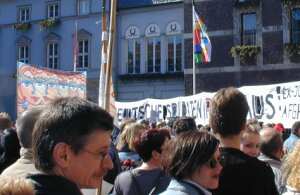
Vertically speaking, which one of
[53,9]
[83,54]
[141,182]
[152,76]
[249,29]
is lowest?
[141,182]

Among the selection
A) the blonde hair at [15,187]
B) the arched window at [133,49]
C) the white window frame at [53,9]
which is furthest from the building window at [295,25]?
the blonde hair at [15,187]

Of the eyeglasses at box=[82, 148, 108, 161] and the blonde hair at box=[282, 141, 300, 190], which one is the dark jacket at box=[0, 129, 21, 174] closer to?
the blonde hair at box=[282, 141, 300, 190]

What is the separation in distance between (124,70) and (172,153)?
27171mm

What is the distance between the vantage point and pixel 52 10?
3259cm

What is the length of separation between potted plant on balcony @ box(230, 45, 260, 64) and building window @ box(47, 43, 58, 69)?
34.2 ft

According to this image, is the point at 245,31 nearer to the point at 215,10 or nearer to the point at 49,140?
the point at 215,10

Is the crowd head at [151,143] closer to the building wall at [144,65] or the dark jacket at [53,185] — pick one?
the dark jacket at [53,185]

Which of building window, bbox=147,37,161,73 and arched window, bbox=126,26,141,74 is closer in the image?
building window, bbox=147,37,161,73

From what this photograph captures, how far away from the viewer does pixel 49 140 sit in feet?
7.25

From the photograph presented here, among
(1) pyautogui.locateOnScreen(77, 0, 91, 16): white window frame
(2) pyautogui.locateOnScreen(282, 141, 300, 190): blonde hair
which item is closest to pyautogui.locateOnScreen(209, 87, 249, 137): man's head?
(2) pyautogui.locateOnScreen(282, 141, 300, 190): blonde hair

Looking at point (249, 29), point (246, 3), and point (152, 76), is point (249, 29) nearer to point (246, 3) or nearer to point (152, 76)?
point (246, 3)

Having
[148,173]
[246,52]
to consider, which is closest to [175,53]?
[246,52]

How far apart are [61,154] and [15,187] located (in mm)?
298

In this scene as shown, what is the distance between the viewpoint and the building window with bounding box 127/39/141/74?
98.3 ft
